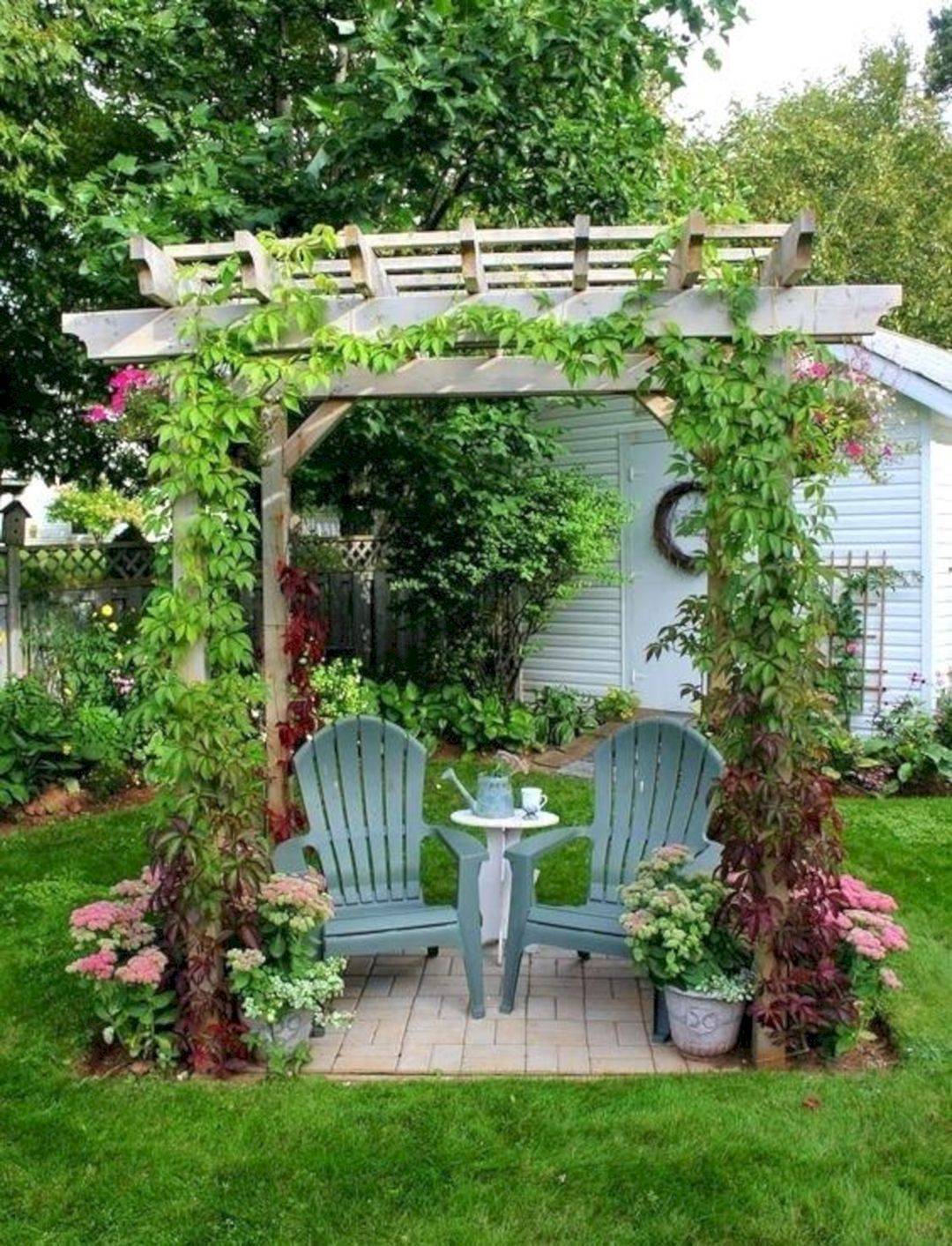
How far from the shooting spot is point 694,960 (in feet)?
10.4

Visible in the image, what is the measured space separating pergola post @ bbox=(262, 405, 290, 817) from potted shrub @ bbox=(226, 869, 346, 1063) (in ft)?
3.73

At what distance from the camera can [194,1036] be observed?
3111 mm

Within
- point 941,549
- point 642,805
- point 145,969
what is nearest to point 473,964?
point 642,805

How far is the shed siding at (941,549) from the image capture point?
724 centimetres

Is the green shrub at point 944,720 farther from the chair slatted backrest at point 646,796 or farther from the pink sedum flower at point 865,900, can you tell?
the pink sedum flower at point 865,900

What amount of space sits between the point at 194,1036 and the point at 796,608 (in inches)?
85.8

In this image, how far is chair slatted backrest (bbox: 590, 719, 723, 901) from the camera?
153 inches

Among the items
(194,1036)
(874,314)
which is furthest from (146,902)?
(874,314)

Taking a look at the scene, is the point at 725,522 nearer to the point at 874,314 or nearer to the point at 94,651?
the point at 874,314

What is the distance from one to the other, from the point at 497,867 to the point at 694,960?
1073 millimetres

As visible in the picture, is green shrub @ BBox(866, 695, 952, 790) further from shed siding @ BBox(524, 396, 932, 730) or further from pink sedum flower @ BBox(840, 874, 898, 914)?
pink sedum flower @ BBox(840, 874, 898, 914)

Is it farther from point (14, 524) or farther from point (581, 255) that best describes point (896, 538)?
point (14, 524)

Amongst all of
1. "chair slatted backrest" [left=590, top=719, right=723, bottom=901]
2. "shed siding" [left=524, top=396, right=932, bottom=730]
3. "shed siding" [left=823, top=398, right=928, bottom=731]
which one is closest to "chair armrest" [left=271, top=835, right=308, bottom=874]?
"chair slatted backrest" [left=590, top=719, right=723, bottom=901]

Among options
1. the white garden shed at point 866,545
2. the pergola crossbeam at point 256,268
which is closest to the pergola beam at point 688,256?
the pergola crossbeam at point 256,268
